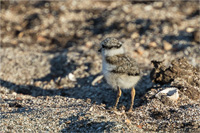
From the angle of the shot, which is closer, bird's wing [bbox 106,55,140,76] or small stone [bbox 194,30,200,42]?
bird's wing [bbox 106,55,140,76]

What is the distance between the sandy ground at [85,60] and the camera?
11.4ft

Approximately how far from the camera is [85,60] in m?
6.02

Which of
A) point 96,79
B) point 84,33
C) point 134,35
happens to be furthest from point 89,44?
point 96,79

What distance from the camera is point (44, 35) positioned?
7.63 meters

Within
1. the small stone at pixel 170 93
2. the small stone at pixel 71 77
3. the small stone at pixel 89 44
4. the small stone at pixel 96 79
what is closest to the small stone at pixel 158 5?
the small stone at pixel 89 44

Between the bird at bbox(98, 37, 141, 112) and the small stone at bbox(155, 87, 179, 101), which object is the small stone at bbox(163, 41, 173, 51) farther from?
the bird at bbox(98, 37, 141, 112)

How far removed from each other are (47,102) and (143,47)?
309 cm

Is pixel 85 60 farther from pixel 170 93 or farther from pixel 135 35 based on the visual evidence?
pixel 170 93

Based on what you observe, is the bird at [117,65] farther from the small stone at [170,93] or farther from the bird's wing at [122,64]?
the small stone at [170,93]

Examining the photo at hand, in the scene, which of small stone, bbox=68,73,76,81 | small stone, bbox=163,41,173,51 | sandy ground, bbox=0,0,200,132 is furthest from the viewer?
small stone, bbox=163,41,173,51

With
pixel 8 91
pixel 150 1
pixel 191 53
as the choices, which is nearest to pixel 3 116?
pixel 8 91

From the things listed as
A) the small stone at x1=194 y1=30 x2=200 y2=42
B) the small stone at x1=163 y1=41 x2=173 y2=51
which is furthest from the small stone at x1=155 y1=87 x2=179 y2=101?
the small stone at x1=194 y1=30 x2=200 y2=42

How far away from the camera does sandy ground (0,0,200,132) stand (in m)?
3.47

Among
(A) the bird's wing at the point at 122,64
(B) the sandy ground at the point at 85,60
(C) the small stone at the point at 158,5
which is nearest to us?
(B) the sandy ground at the point at 85,60
